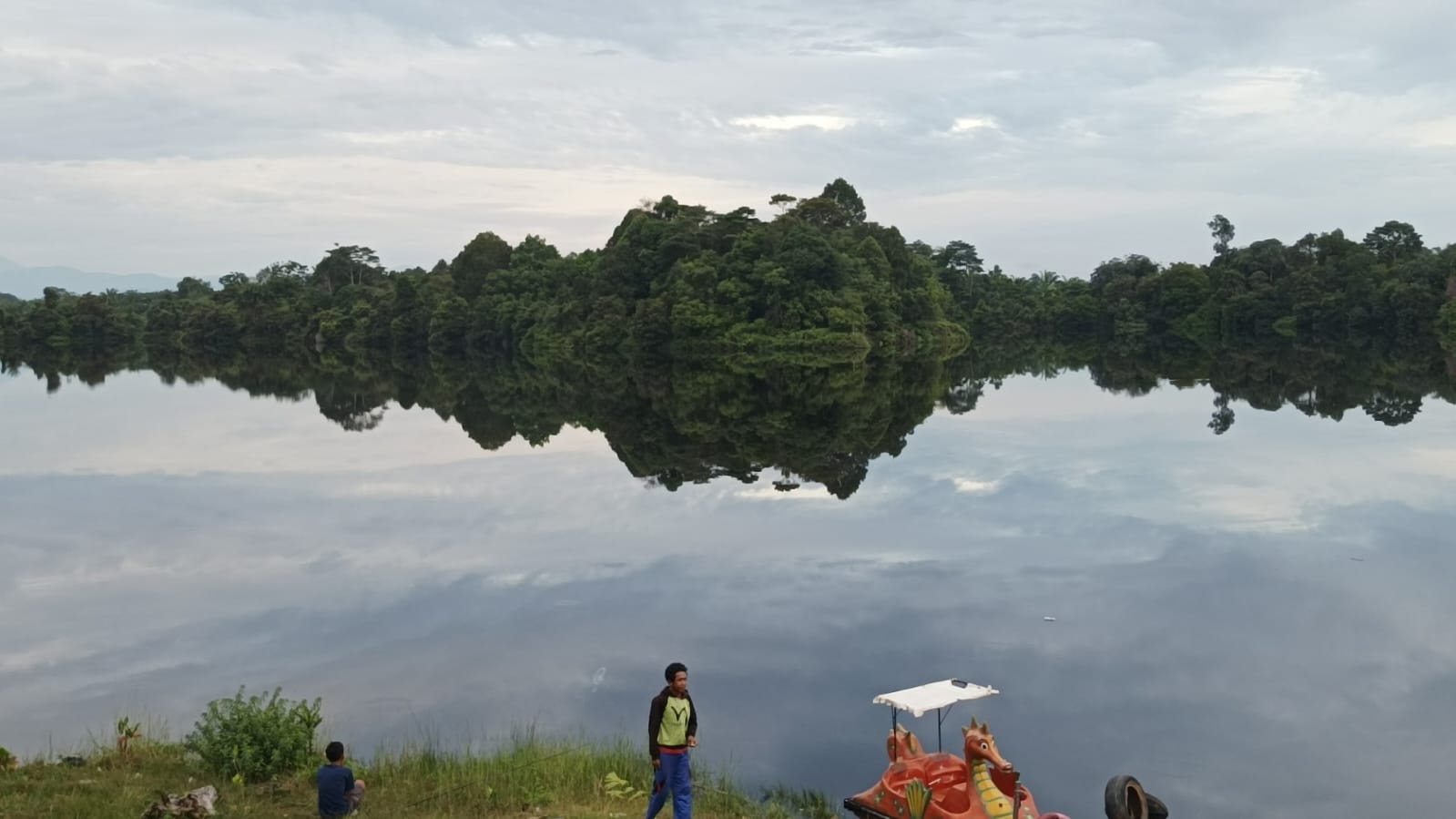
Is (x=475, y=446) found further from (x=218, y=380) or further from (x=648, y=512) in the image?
(x=218, y=380)

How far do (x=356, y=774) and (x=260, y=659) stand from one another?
18.5 ft

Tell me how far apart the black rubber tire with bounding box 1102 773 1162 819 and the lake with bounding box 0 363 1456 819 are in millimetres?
1334

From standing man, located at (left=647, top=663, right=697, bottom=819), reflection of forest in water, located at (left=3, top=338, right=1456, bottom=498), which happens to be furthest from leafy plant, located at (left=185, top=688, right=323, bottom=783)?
reflection of forest in water, located at (left=3, top=338, right=1456, bottom=498)

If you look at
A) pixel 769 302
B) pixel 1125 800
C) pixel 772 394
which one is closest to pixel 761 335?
pixel 769 302

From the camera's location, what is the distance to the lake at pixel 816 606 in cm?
1299

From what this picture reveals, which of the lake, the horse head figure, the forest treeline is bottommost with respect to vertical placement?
the lake

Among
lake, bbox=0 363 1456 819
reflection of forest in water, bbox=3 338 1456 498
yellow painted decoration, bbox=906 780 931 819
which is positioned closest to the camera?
yellow painted decoration, bbox=906 780 931 819

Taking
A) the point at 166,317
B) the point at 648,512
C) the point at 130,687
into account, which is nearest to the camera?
the point at 130,687

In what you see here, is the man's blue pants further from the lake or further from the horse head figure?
the lake

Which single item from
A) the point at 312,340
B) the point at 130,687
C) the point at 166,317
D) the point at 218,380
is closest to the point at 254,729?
the point at 130,687

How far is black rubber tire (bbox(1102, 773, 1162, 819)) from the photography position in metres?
9.77

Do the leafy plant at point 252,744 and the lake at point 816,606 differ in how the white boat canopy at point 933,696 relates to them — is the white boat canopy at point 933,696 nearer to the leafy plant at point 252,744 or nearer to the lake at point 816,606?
the lake at point 816,606

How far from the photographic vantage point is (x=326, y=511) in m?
27.4

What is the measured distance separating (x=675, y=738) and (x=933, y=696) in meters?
2.46
